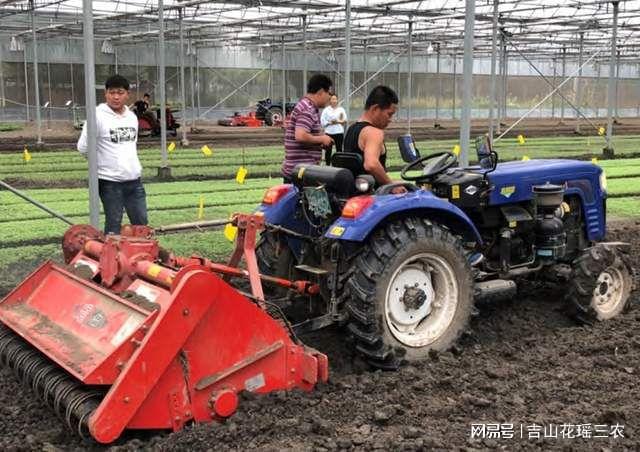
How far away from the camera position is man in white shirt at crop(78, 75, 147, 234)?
5.99 metres

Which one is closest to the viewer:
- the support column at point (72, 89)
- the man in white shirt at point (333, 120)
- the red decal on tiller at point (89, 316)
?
the red decal on tiller at point (89, 316)

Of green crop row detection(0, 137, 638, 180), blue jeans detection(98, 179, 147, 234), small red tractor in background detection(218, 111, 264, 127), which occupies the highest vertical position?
small red tractor in background detection(218, 111, 264, 127)

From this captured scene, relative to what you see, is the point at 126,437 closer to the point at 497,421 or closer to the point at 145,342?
the point at 145,342

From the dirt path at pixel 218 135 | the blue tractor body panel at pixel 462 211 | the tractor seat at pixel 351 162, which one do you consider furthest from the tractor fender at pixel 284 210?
the dirt path at pixel 218 135

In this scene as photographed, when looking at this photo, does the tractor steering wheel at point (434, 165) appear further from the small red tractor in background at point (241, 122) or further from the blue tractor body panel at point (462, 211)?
the small red tractor in background at point (241, 122)

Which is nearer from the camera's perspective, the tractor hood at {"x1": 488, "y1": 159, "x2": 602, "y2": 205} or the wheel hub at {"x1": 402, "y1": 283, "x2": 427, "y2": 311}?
the wheel hub at {"x1": 402, "y1": 283, "x2": 427, "y2": 311}

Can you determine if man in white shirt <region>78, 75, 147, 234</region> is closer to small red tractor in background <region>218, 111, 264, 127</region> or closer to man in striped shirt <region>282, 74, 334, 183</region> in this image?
man in striped shirt <region>282, 74, 334, 183</region>

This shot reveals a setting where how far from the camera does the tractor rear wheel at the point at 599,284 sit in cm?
517

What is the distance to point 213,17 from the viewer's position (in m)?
26.2

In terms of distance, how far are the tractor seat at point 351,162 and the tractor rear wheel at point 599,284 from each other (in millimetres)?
1735

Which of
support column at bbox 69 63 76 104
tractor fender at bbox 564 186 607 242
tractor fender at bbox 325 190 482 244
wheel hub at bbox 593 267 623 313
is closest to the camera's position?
tractor fender at bbox 325 190 482 244

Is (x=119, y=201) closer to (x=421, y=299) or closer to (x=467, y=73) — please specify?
(x=421, y=299)

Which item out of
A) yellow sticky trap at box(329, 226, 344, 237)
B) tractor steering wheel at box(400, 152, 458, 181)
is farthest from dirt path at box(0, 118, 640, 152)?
yellow sticky trap at box(329, 226, 344, 237)

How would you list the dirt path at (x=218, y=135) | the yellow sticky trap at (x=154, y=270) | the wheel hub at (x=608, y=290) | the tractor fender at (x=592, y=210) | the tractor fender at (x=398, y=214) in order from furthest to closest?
the dirt path at (x=218, y=135) < the tractor fender at (x=592, y=210) < the wheel hub at (x=608, y=290) < the tractor fender at (x=398, y=214) < the yellow sticky trap at (x=154, y=270)
